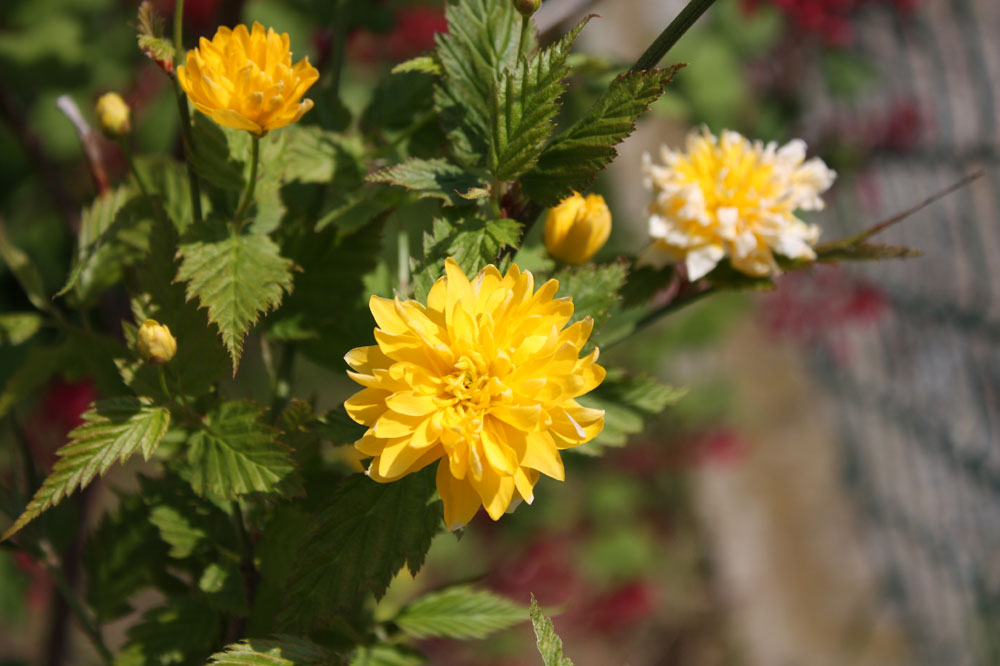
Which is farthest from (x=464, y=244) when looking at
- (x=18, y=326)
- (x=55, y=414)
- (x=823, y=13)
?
(x=823, y=13)

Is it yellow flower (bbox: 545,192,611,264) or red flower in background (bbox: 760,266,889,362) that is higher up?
yellow flower (bbox: 545,192,611,264)

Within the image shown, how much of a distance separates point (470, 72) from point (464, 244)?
132 millimetres

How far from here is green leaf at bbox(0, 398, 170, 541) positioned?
48 cm

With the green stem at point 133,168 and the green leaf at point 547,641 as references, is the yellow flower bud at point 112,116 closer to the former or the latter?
the green stem at point 133,168

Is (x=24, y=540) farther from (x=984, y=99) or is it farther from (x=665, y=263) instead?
(x=984, y=99)

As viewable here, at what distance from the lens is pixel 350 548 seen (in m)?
0.51

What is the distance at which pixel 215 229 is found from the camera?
57cm

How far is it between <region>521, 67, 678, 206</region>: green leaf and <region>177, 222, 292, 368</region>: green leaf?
178 millimetres

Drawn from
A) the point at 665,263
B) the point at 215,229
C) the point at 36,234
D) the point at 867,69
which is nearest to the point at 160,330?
the point at 215,229

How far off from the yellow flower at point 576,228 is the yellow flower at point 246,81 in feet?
0.63

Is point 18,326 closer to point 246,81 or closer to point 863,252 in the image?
point 246,81

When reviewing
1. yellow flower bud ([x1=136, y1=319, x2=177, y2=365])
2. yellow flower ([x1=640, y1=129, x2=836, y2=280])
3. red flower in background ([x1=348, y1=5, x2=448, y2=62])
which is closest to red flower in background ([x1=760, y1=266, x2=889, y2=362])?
red flower in background ([x1=348, y1=5, x2=448, y2=62])

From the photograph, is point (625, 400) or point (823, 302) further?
point (823, 302)

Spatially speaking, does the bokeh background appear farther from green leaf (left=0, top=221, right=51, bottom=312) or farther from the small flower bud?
the small flower bud
